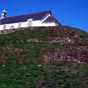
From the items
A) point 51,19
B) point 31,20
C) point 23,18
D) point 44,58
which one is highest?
point 23,18

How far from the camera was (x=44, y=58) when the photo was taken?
4181cm

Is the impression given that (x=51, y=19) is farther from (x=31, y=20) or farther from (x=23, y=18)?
(x=23, y=18)

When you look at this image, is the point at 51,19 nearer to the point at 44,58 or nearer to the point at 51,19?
the point at 51,19

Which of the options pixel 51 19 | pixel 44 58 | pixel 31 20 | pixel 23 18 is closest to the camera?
pixel 44 58

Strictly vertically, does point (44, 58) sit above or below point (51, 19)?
below

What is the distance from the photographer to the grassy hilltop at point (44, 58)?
30.4 meters

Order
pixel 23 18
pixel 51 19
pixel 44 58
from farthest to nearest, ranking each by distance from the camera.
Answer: pixel 23 18, pixel 51 19, pixel 44 58

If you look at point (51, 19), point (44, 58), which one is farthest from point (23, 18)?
point (44, 58)

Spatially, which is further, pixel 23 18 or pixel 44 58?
pixel 23 18

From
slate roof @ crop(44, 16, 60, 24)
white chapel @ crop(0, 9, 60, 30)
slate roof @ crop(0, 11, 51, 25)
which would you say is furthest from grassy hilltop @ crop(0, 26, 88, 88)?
slate roof @ crop(0, 11, 51, 25)

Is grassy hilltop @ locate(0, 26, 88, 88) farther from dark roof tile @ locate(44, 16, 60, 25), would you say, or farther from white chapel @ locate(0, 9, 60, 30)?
white chapel @ locate(0, 9, 60, 30)

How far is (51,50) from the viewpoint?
4600 cm

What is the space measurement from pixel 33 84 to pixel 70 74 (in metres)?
6.09

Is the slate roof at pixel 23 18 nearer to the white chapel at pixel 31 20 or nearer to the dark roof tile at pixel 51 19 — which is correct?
the white chapel at pixel 31 20
